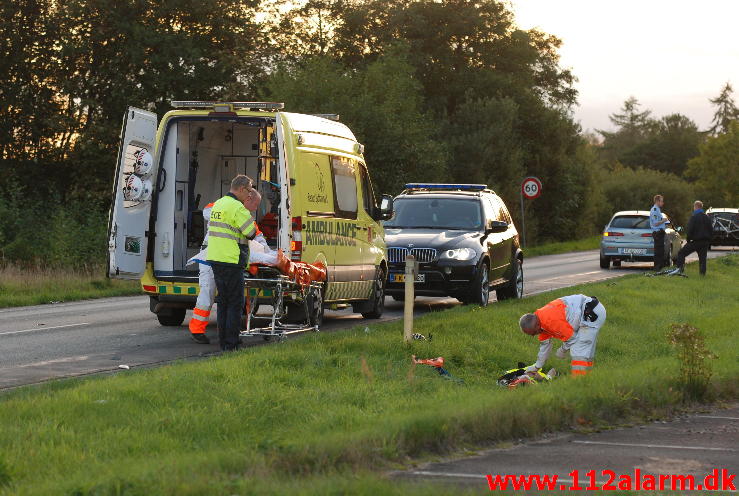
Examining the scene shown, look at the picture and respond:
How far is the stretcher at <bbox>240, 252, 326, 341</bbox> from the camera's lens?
13891 mm

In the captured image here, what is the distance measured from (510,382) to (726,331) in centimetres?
636

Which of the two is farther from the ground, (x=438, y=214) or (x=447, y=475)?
(x=438, y=214)

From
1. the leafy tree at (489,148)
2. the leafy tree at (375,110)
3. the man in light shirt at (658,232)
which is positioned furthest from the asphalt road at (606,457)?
the leafy tree at (489,148)

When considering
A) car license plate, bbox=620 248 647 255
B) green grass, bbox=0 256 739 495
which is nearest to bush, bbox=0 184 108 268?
car license plate, bbox=620 248 647 255

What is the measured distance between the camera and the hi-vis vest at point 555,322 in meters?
10.8

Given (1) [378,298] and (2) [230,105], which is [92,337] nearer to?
(2) [230,105]

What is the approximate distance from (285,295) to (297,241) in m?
0.68

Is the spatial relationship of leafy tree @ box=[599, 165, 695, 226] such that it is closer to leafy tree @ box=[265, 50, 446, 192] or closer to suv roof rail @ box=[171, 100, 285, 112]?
leafy tree @ box=[265, 50, 446, 192]

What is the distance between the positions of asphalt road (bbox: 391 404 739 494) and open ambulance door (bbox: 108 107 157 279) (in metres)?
7.81

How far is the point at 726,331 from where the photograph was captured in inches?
636

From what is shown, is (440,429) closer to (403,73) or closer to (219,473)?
(219,473)

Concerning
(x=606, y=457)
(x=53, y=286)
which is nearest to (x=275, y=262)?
(x=606, y=457)

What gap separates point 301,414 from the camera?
339 inches

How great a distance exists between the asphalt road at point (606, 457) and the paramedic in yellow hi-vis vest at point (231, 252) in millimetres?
5276
